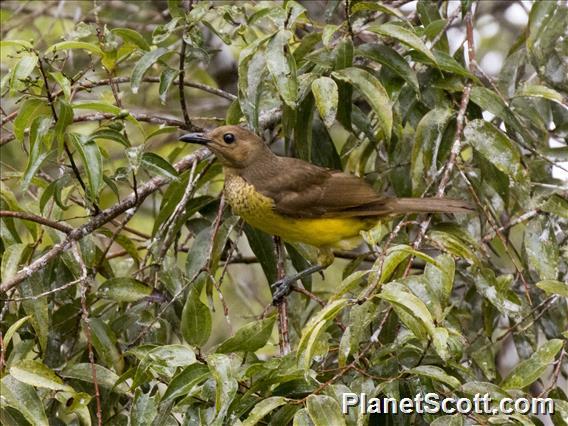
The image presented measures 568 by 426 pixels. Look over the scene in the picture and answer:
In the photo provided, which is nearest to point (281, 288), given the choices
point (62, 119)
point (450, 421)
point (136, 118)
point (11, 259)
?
point (136, 118)

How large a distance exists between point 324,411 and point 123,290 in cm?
130

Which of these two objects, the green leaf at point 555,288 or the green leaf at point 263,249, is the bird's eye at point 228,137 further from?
the green leaf at point 555,288

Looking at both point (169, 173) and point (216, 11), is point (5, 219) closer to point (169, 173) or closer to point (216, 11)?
point (169, 173)

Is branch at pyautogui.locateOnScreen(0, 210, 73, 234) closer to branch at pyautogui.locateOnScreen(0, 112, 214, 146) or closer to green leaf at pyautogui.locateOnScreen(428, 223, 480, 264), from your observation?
branch at pyautogui.locateOnScreen(0, 112, 214, 146)

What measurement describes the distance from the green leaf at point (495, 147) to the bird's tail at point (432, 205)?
27 centimetres

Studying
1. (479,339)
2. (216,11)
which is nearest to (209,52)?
(216,11)

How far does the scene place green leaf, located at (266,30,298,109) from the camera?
3686mm

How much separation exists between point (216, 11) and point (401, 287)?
5.41 ft

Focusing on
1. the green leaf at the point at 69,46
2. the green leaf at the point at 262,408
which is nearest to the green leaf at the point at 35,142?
the green leaf at the point at 69,46

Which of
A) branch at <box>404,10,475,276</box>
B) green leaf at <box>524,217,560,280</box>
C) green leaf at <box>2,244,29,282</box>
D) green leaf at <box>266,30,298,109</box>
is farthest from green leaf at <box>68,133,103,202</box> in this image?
green leaf at <box>524,217,560,280</box>

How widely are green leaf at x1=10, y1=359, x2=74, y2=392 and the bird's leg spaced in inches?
48.8

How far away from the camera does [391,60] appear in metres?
4.02

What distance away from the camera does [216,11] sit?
161 inches

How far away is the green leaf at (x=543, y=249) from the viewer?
148 inches
